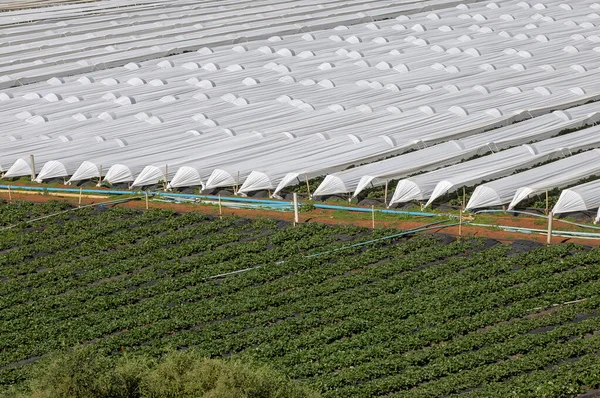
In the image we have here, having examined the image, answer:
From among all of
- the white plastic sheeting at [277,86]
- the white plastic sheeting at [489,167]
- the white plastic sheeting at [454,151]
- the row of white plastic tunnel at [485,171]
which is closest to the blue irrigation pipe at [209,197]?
the row of white plastic tunnel at [485,171]

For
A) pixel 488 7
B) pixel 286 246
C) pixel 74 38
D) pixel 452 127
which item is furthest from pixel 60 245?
pixel 488 7

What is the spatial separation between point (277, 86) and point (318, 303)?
26.4 metres

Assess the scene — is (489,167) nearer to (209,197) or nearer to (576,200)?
(576,200)

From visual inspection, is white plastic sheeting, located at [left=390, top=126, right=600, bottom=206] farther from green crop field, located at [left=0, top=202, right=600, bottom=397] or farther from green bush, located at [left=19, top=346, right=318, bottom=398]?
green bush, located at [left=19, top=346, right=318, bottom=398]

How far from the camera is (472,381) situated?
23.7 meters

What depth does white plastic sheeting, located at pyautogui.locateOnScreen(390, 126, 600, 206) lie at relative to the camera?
37500mm

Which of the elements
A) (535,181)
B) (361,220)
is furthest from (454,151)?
(361,220)

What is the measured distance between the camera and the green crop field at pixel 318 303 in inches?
973

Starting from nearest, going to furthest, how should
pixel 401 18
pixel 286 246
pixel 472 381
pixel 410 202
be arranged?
pixel 472 381
pixel 286 246
pixel 410 202
pixel 401 18

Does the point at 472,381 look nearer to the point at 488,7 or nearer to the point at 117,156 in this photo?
the point at 117,156

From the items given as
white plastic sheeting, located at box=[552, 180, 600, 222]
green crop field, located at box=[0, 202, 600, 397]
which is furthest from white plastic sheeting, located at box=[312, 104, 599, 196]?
white plastic sheeting, located at box=[552, 180, 600, 222]

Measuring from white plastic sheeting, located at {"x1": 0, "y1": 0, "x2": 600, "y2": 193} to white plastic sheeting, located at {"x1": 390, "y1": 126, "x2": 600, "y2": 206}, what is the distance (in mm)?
4103

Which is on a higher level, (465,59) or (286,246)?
(465,59)

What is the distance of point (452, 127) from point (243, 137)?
31.2 ft
